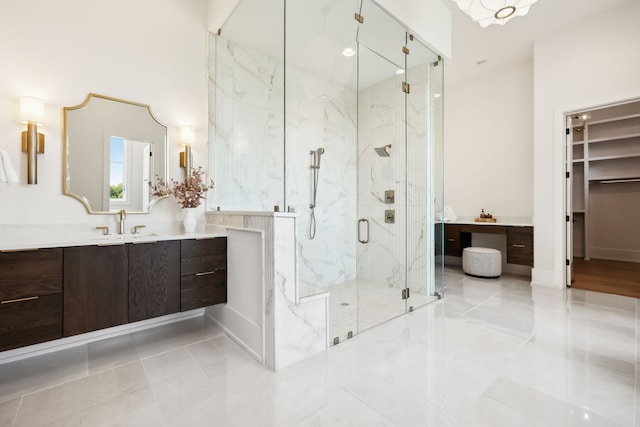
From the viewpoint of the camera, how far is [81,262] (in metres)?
1.80

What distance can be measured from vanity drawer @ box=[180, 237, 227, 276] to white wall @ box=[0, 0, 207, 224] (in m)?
0.64

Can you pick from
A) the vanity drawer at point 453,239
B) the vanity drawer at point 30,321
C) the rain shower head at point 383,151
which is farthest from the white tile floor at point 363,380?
the vanity drawer at point 453,239

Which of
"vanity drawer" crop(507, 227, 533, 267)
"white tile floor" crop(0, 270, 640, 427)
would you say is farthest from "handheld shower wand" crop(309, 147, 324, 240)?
"vanity drawer" crop(507, 227, 533, 267)

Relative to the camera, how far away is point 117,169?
243 cm

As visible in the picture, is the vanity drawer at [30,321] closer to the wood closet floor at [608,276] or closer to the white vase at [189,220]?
the white vase at [189,220]

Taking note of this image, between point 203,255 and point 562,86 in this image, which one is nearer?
point 203,255

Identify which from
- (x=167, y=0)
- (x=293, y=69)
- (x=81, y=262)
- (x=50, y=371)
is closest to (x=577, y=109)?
(x=293, y=69)

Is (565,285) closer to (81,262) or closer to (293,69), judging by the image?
(293,69)

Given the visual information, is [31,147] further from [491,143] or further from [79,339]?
[491,143]

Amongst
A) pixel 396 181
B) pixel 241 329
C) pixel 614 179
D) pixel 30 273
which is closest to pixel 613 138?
pixel 614 179

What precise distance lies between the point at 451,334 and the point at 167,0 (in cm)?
405

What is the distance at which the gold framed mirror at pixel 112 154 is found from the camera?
2.24 meters

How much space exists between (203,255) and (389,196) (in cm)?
186

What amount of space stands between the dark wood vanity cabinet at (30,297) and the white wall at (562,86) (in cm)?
525
